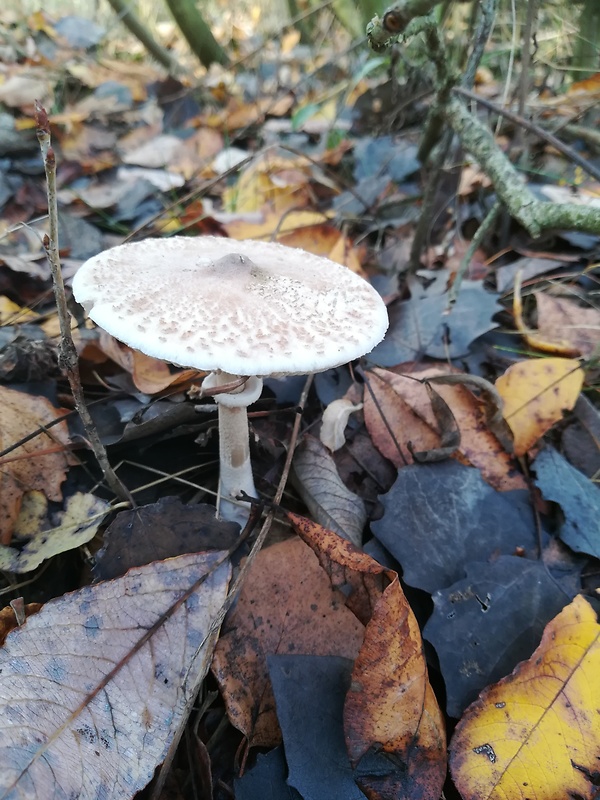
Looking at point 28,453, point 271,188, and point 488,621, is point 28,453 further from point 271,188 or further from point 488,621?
point 271,188

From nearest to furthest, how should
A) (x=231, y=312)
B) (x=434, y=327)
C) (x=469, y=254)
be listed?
(x=231, y=312) → (x=469, y=254) → (x=434, y=327)

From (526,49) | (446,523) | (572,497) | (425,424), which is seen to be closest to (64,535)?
(446,523)

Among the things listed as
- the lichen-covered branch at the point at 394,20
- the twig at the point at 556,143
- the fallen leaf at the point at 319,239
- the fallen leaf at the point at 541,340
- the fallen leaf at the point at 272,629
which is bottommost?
the fallen leaf at the point at 272,629

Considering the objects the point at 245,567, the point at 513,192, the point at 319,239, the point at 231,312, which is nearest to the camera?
the point at 231,312

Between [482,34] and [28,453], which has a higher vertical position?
[482,34]

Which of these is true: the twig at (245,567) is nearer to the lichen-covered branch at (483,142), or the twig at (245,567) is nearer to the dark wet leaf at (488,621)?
the dark wet leaf at (488,621)

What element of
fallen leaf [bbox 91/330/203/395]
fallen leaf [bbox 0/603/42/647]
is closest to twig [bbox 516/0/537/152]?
fallen leaf [bbox 91/330/203/395]

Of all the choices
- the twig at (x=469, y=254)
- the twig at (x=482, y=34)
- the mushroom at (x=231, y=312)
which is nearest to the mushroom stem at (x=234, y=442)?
the mushroom at (x=231, y=312)
